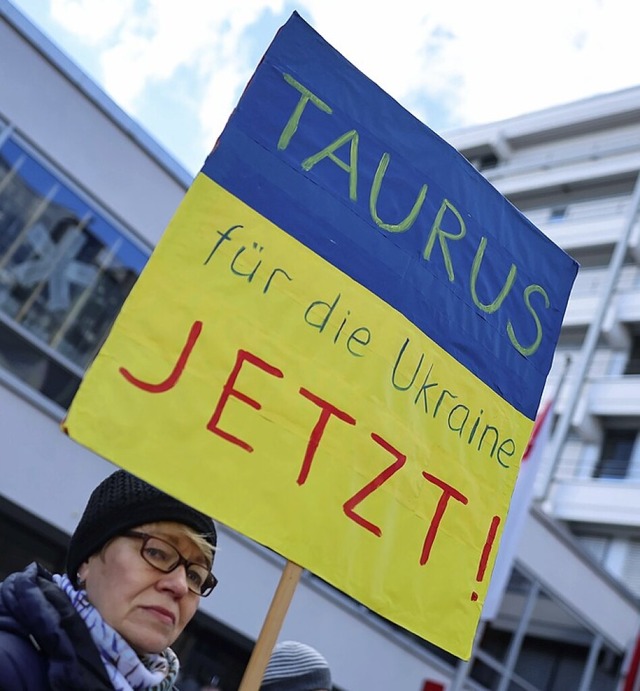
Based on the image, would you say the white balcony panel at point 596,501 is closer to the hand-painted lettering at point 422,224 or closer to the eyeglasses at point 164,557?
the hand-painted lettering at point 422,224

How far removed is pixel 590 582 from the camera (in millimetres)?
15609

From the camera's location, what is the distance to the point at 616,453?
25578 mm

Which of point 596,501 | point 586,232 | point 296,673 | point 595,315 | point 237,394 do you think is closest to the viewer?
point 237,394

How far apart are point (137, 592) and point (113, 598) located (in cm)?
5

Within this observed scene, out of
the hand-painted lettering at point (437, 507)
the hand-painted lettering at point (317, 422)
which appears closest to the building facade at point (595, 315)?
the hand-painted lettering at point (437, 507)

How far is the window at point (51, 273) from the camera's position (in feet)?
28.8

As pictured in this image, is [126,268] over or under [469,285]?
over

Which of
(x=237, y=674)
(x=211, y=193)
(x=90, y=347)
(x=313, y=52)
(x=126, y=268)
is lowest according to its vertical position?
(x=237, y=674)

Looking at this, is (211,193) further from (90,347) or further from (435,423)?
(90,347)

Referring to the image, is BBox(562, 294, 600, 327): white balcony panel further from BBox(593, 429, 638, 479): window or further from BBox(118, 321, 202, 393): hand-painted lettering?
BBox(118, 321, 202, 393): hand-painted lettering

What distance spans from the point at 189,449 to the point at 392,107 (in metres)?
1.38

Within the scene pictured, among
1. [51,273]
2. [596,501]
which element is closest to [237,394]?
[51,273]

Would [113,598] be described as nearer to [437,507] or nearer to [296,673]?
[437,507]

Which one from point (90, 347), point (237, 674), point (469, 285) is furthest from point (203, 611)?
point (469, 285)
